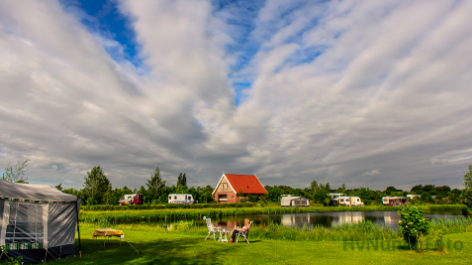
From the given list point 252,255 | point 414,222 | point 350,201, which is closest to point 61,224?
A: point 252,255

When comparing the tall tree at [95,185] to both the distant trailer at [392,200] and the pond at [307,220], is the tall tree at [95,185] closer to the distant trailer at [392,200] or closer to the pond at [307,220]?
the pond at [307,220]

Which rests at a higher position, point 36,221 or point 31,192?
point 31,192

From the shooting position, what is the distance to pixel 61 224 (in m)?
9.25

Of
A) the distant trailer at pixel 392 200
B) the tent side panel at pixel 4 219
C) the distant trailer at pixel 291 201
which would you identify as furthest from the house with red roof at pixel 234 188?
the tent side panel at pixel 4 219

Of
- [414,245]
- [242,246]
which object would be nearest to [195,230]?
[242,246]

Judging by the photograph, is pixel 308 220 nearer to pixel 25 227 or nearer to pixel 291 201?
pixel 291 201

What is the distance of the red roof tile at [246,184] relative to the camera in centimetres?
5569

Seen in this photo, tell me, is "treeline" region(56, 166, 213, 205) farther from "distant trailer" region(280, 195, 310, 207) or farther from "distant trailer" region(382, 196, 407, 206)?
"distant trailer" region(382, 196, 407, 206)

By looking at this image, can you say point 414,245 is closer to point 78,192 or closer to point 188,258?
point 188,258

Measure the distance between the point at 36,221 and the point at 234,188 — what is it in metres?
46.5

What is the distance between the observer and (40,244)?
8586 millimetres

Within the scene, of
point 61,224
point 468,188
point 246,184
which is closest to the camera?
point 61,224

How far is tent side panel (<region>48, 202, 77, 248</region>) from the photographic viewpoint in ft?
29.3

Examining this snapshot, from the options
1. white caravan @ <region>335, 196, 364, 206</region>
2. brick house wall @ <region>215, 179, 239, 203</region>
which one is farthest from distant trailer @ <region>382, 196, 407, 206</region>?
brick house wall @ <region>215, 179, 239, 203</region>
